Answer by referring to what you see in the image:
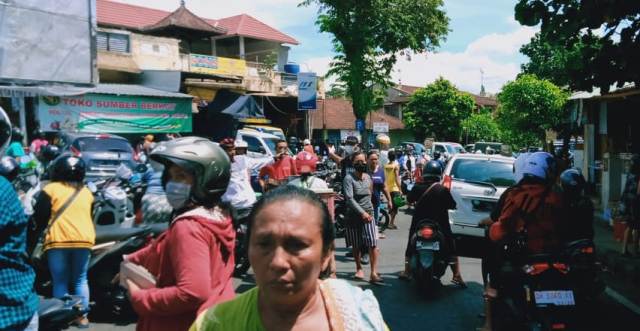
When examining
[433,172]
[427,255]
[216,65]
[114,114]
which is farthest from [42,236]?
[216,65]

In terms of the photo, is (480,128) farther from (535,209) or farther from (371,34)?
(535,209)

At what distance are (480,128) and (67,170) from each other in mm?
48365

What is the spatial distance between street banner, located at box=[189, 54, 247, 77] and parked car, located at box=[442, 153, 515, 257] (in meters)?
16.7

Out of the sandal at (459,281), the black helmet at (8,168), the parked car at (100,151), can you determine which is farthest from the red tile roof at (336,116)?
the black helmet at (8,168)

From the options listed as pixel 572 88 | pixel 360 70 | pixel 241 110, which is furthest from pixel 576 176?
pixel 360 70

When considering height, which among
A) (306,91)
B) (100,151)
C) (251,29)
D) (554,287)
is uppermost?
(251,29)

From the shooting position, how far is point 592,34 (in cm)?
569

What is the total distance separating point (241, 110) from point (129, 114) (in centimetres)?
509

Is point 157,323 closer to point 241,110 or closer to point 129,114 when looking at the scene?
point 241,110

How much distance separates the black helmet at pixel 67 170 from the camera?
5160mm

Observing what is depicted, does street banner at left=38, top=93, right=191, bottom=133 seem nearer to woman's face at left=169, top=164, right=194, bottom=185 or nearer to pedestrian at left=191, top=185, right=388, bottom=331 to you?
woman's face at left=169, top=164, right=194, bottom=185

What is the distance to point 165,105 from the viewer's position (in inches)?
794

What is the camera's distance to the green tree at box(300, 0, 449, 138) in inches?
1127

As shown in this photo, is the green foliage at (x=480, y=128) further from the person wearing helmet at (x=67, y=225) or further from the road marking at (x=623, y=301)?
the person wearing helmet at (x=67, y=225)
